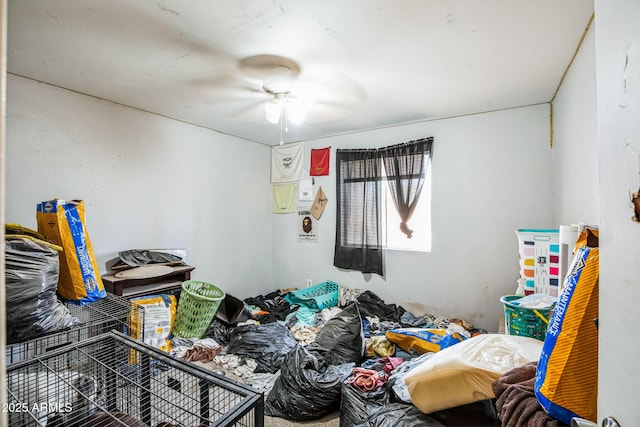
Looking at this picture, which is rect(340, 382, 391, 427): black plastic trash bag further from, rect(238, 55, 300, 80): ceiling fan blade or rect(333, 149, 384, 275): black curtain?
rect(238, 55, 300, 80): ceiling fan blade

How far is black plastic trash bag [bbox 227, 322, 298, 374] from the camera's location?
99.3 inches

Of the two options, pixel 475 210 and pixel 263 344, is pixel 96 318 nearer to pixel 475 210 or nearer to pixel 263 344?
pixel 263 344

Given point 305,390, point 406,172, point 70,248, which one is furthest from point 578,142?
point 70,248

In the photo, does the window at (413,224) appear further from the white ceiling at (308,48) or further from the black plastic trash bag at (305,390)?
the black plastic trash bag at (305,390)

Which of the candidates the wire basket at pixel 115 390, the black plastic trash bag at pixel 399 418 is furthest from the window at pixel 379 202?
the wire basket at pixel 115 390

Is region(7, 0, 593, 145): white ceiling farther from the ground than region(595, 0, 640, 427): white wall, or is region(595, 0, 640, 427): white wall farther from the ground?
region(7, 0, 593, 145): white ceiling

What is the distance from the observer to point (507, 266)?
302 centimetres

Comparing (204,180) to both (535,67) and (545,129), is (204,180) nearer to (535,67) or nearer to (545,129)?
(535,67)

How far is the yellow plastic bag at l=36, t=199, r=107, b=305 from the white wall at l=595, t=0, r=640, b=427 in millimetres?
2421

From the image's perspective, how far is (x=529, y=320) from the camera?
152 cm

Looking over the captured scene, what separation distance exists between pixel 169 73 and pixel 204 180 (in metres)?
1.59

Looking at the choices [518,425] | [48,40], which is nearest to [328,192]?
[48,40]

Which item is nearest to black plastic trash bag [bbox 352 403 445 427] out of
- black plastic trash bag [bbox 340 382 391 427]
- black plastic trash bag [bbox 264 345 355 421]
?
black plastic trash bag [bbox 340 382 391 427]

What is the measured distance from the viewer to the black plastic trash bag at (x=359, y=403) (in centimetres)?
167
